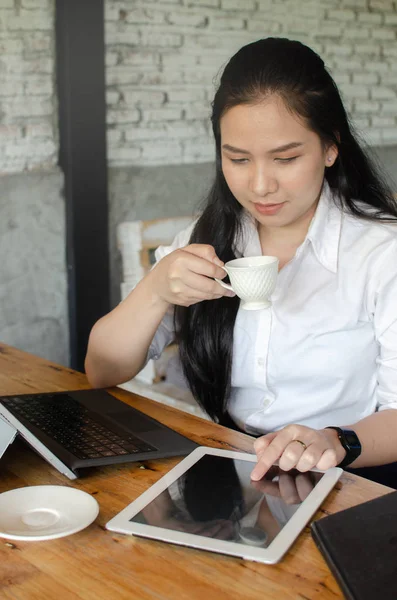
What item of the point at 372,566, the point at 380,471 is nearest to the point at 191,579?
the point at 372,566

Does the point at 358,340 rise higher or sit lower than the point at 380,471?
higher

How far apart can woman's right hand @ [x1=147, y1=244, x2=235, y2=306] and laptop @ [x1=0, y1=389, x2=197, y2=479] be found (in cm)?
25

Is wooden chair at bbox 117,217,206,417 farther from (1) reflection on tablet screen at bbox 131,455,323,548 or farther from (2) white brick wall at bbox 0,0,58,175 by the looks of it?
(1) reflection on tablet screen at bbox 131,455,323,548

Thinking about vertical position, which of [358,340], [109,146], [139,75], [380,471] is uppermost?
[139,75]

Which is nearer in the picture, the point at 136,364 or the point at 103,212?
the point at 136,364

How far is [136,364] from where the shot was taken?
5.46 ft

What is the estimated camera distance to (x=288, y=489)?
1.08 m

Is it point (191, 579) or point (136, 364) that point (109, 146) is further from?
point (191, 579)

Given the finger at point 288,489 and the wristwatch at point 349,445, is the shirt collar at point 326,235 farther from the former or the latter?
the finger at point 288,489

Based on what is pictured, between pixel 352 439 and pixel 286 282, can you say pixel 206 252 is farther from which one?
pixel 352 439

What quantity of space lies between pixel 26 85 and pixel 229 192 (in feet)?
4.39

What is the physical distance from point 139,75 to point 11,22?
53cm

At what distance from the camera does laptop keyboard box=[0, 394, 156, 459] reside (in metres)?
1.22

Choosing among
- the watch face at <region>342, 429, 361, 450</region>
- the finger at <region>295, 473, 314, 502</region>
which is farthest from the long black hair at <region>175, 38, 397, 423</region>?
the finger at <region>295, 473, 314, 502</region>
